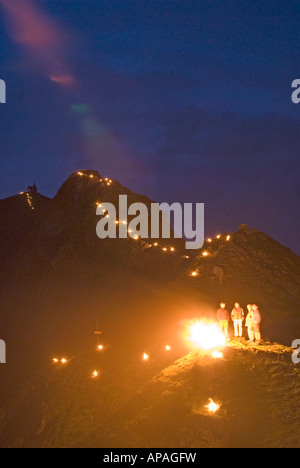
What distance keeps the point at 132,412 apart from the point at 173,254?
25247 mm

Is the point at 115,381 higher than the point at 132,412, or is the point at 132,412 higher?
the point at 115,381

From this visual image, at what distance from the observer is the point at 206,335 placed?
18734 mm

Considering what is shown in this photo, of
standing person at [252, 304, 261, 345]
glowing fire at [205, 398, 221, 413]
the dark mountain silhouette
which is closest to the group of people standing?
standing person at [252, 304, 261, 345]

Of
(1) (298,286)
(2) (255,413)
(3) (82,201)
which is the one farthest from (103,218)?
(2) (255,413)

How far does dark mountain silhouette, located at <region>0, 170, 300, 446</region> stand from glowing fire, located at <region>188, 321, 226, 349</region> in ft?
3.08

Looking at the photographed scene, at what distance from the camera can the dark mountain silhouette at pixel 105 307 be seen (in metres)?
15.4

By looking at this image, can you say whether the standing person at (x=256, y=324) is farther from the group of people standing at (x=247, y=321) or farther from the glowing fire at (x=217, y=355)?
the glowing fire at (x=217, y=355)

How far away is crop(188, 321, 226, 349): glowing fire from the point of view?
1741cm

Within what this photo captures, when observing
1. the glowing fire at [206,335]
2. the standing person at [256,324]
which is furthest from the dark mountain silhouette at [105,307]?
the standing person at [256,324]

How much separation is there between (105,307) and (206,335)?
13.5m

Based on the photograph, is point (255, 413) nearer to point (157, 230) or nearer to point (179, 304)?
point (179, 304)

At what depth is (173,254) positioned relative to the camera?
38469 mm

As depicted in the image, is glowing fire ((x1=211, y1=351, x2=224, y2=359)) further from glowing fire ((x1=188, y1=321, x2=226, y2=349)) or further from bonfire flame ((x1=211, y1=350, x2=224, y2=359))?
glowing fire ((x1=188, y1=321, x2=226, y2=349))
